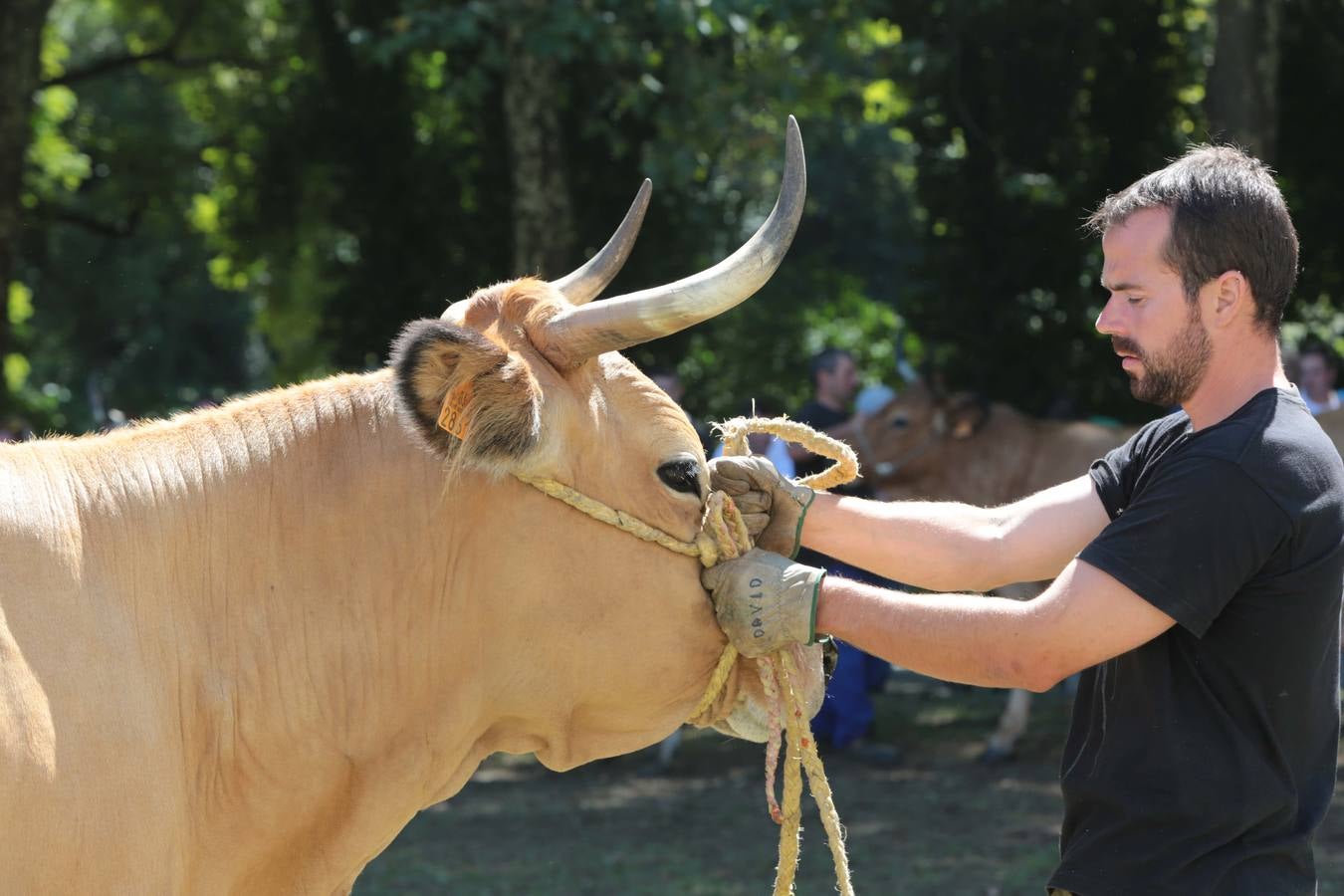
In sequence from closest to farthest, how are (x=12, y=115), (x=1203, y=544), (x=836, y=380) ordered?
(x=1203, y=544)
(x=836, y=380)
(x=12, y=115)

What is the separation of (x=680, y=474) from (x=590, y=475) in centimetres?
19

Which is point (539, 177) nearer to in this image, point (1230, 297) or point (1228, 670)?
point (1230, 297)

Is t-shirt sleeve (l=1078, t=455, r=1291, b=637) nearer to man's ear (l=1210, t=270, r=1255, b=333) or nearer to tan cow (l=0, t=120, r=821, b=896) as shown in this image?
man's ear (l=1210, t=270, r=1255, b=333)

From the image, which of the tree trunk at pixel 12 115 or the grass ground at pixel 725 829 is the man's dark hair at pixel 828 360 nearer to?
the grass ground at pixel 725 829

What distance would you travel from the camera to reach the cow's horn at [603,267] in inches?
126

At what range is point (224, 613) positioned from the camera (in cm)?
268

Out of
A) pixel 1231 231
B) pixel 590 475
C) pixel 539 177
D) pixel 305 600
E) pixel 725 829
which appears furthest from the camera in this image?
pixel 539 177

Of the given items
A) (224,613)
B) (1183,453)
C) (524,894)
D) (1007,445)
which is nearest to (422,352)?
(224,613)

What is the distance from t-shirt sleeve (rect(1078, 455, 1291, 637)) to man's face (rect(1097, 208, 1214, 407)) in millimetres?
218

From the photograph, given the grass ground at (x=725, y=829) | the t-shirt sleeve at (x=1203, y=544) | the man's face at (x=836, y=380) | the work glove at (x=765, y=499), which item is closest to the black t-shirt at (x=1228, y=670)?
the t-shirt sleeve at (x=1203, y=544)

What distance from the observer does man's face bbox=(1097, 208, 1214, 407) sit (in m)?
2.69

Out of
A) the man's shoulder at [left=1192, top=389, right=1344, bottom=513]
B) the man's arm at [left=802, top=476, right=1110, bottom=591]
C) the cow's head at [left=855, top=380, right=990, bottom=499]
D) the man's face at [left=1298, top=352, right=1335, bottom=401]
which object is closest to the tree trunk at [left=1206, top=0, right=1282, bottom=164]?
the man's face at [left=1298, top=352, right=1335, bottom=401]

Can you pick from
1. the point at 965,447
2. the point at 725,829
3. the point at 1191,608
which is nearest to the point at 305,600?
the point at 1191,608

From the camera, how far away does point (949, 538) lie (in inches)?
130
